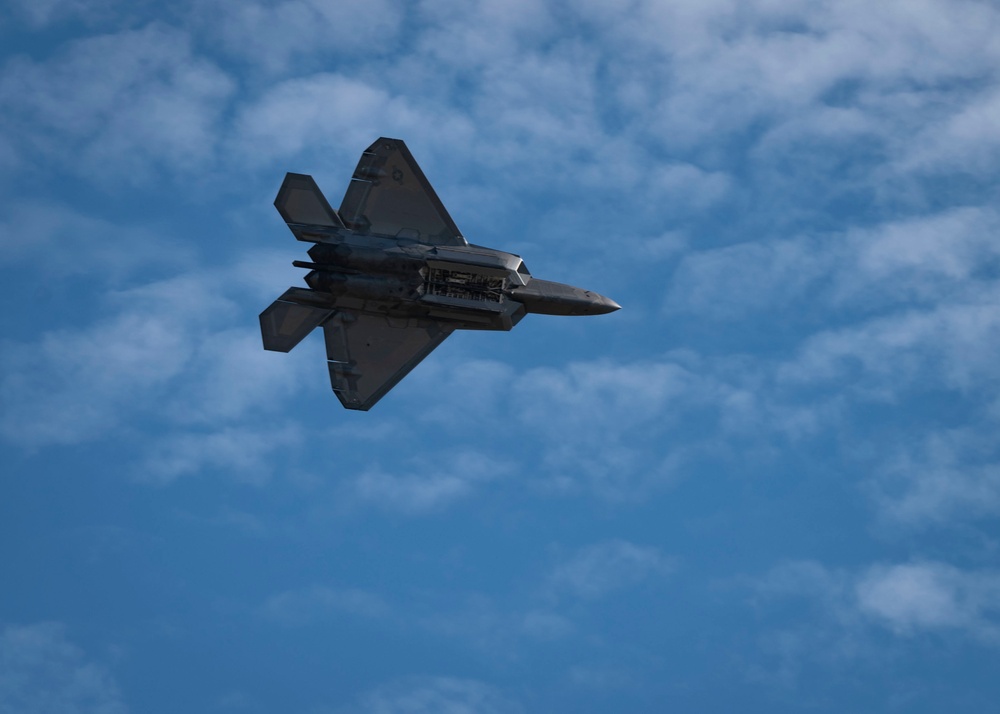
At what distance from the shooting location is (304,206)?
234 feet

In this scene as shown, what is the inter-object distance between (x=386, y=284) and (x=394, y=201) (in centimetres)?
442

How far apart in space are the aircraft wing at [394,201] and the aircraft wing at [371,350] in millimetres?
4292

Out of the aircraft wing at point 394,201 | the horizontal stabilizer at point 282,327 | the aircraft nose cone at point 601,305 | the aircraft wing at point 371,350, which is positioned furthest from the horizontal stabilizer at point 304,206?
the aircraft nose cone at point 601,305

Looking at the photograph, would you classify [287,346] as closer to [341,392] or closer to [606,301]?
[341,392]

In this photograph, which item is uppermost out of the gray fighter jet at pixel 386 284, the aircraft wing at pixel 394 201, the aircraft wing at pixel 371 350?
the aircraft wing at pixel 394 201

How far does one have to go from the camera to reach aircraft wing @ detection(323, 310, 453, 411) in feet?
235

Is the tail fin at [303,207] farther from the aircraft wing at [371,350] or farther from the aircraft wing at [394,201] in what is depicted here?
the aircraft wing at [371,350]

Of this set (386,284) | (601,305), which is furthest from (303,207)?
(601,305)

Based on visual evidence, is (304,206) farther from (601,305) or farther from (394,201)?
(601,305)

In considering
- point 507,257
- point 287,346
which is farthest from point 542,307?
point 287,346

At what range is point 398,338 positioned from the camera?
237 feet

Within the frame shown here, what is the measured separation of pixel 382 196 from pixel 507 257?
702cm

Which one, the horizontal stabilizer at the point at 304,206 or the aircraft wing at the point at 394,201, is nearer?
the horizontal stabilizer at the point at 304,206

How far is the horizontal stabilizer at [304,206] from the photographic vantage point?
71062 millimetres
